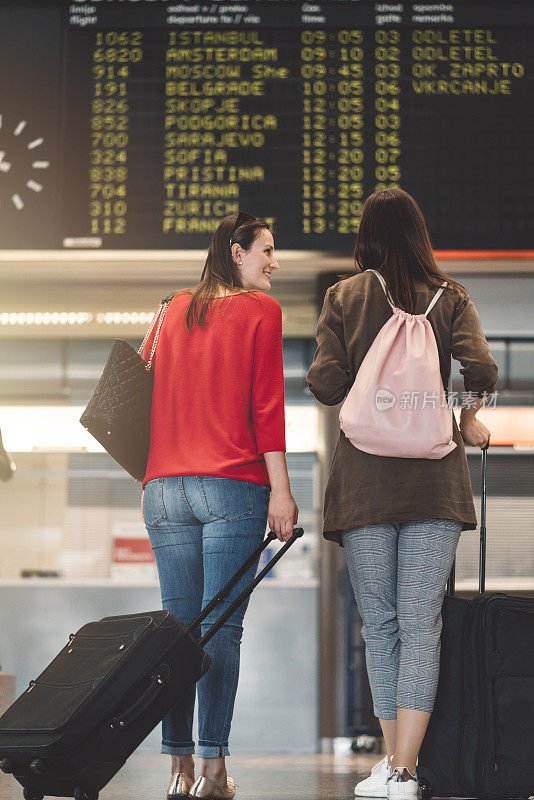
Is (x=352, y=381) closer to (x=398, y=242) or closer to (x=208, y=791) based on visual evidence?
(x=398, y=242)

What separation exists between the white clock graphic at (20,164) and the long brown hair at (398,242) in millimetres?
2052

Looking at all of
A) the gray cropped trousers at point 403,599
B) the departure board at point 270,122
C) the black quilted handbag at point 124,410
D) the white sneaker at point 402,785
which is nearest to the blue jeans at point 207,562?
the black quilted handbag at point 124,410

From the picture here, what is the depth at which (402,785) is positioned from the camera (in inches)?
81.1

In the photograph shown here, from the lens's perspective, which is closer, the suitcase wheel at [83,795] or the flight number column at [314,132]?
the suitcase wheel at [83,795]

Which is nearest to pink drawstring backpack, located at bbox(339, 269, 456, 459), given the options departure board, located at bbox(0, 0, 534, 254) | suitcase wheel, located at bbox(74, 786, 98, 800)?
suitcase wheel, located at bbox(74, 786, 98, 800)

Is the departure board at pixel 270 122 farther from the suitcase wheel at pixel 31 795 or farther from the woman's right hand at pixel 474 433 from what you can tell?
the suitcase wheel at pixel 31 795

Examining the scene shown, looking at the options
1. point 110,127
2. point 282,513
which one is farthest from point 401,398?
point 110,127

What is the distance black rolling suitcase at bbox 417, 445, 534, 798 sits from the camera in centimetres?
213

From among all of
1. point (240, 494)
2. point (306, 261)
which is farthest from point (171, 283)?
point (240, 494)

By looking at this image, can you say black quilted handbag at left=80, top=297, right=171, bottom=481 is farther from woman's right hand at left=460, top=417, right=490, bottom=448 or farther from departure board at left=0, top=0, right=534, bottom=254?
departure board at left=0, top=0, right=534, bottom=254

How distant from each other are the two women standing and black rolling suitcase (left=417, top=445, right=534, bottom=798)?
0.09 meters

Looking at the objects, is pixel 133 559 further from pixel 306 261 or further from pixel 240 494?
pixel 240 494

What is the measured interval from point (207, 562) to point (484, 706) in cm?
67

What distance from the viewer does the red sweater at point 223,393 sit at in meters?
2.27
